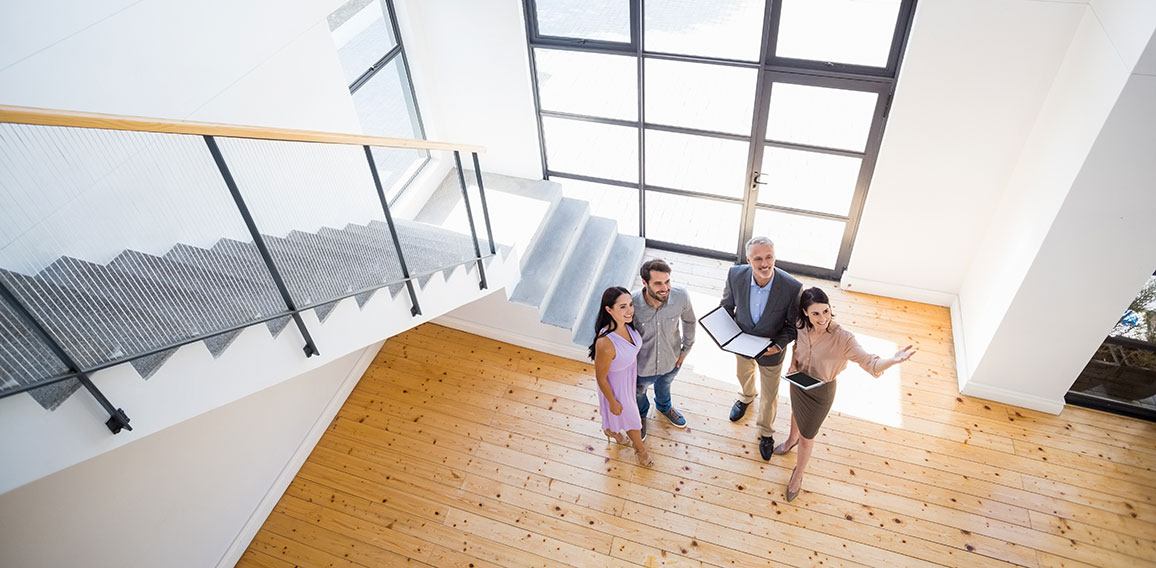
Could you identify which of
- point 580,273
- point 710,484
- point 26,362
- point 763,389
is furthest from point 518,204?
point 26,362

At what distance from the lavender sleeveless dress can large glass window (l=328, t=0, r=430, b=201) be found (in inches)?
69.4

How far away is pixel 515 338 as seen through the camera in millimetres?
5410

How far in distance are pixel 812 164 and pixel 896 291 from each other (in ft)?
4.09

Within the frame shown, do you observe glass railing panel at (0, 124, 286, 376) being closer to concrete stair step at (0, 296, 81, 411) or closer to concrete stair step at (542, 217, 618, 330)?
concrete stair step at (0, 296, 81, 411)

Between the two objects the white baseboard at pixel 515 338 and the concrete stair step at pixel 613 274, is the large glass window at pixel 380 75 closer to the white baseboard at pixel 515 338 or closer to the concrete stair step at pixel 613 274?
the white baseboard at pixel 515 338

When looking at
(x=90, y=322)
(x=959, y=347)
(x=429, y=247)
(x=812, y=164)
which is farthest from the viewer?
(x=812, y=164)

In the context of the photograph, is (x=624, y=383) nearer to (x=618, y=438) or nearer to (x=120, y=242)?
(x=618, y=438)

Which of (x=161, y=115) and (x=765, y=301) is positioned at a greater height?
(x=161, y=115)

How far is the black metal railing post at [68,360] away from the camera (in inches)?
80.7

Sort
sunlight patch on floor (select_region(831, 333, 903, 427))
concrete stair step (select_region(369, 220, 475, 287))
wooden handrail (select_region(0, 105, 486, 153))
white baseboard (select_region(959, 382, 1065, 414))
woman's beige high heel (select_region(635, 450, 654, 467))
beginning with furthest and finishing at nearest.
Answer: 1. sunlight patch on floor (select_region(831, 333, 903, 427))
2. white baseboard (select_region(959, 382, 1065, 414))
3. woman's beige high heel (select_region(635, 450, 654, 467))
4. concrete stair step (select_region(369, 220, 475, 287))
5. wooden handrail (select_region(0, 105, 486, 153))

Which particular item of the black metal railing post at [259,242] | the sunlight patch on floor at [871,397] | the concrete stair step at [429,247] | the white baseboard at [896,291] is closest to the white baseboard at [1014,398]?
the sunlight patch on floor at [871,397]

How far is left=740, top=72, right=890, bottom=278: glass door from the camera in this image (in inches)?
191

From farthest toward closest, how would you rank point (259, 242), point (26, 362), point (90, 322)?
point (259, 242) → point (90, 322) → point (26, 362)

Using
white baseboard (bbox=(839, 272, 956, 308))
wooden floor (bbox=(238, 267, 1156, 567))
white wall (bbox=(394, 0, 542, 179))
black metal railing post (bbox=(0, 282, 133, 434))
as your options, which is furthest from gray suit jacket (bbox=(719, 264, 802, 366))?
black metal railing post (bbox=(0, 282, 133, 434))
